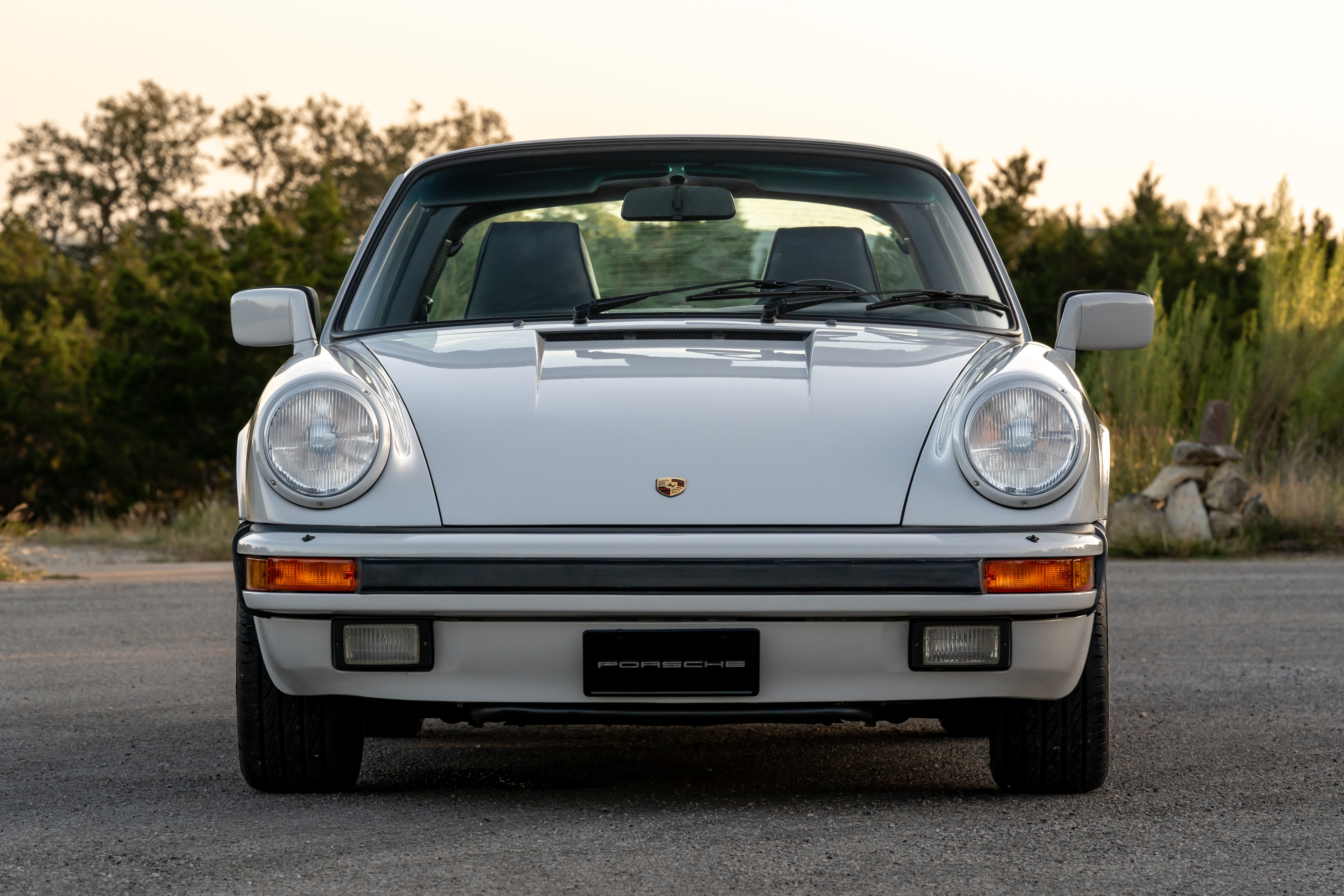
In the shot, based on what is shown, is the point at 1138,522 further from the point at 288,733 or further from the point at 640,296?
the point at 288,733

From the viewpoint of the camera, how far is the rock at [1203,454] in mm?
12195

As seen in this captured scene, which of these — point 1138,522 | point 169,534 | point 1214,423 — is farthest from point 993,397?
point 169,534

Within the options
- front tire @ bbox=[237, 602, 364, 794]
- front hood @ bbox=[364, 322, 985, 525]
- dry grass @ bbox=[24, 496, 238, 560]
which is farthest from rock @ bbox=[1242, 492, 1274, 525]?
front tire @ bbox=[237, 602, 364, 794]

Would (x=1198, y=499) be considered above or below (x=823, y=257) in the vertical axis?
below

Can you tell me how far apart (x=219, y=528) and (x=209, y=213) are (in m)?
32.6

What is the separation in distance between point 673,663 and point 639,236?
1624 millimetres

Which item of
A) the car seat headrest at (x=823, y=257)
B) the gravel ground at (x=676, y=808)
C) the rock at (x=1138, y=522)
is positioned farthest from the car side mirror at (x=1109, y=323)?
the rock at (x=1138, y=522)

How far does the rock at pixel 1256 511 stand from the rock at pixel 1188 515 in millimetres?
361

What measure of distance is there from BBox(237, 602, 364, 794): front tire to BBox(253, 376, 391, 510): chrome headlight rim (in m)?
0.36

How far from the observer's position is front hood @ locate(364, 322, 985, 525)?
305cm

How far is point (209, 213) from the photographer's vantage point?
4494 cm

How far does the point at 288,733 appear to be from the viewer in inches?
133

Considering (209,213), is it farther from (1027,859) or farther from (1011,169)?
(1027,859)

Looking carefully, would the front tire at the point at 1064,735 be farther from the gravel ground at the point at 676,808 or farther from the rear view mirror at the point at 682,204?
the rear view mirror at the point at 682,204
